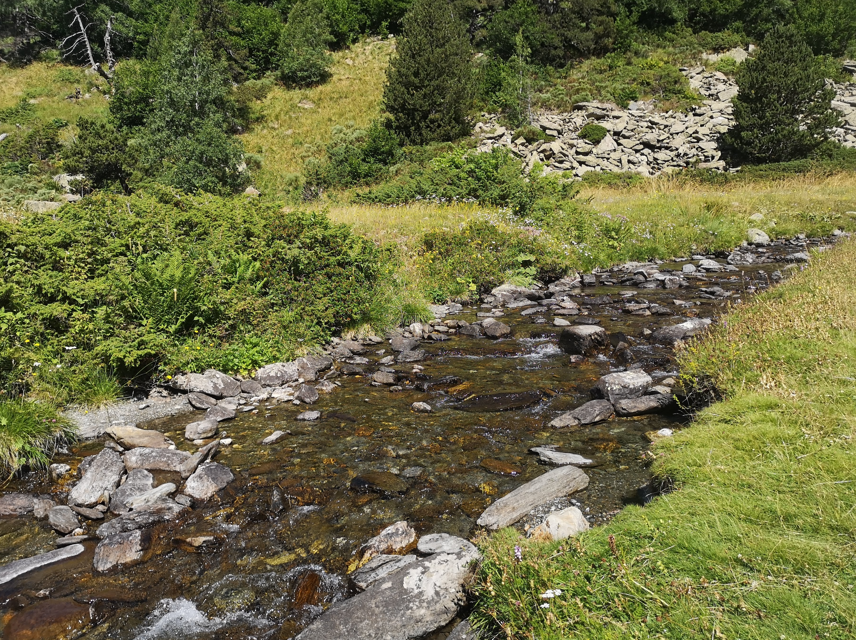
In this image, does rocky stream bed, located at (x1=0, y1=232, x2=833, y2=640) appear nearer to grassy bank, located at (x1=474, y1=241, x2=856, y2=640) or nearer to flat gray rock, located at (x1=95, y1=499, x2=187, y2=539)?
flat gray rock, located at (x1=95, y1=499, x2=187, y2=539)

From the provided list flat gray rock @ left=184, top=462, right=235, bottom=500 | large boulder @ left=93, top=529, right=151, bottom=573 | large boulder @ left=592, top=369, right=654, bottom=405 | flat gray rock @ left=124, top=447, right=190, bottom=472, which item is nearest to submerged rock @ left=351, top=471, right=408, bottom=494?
flat gray rock @ left=184, top=462, right=235, bottom=500

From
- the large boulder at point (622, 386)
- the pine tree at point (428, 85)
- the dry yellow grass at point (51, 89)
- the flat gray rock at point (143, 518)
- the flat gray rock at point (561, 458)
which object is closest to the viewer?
the flat gray rock at point (143, 518)

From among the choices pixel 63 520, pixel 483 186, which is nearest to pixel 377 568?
pixel 63 520

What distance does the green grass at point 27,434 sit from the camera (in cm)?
563

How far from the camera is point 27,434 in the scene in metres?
5.85

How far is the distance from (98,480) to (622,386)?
6413mm

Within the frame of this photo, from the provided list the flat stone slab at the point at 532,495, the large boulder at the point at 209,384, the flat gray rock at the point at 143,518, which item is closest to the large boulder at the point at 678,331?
the flat stone slab at the point at 532,495

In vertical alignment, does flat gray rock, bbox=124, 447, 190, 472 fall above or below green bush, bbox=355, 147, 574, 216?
below

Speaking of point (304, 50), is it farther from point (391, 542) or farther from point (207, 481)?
point (391, 542)

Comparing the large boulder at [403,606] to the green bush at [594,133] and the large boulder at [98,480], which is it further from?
the green bush at [594,133]

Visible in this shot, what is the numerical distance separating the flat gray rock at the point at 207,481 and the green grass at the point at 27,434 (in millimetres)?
2018

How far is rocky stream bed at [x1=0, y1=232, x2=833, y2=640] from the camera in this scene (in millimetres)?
3725

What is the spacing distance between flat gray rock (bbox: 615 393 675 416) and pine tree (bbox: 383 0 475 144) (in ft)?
102

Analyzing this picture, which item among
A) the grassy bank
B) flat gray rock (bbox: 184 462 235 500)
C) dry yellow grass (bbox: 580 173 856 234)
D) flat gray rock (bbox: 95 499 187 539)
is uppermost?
the grassy bank
